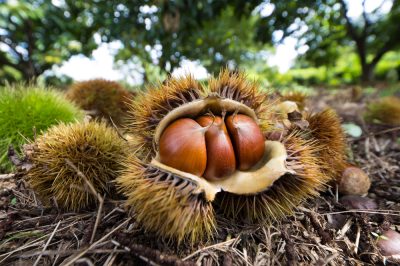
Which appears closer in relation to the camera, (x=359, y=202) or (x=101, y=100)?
(x=359, y=202)

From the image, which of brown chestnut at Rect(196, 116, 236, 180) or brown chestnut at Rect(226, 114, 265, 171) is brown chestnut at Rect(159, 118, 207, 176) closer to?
brown chestnut at Rect(196, 116, 236, 180)

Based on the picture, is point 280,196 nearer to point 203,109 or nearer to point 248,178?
point 248,178

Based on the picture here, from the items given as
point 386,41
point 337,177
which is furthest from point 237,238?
point 386,41

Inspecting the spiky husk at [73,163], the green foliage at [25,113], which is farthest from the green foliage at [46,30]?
the spiky husk at [73,163]

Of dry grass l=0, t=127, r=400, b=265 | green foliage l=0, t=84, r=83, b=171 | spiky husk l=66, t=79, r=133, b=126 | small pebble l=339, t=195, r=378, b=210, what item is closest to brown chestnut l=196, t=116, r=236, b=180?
dry grass l=0, t=127, r=400, b=265

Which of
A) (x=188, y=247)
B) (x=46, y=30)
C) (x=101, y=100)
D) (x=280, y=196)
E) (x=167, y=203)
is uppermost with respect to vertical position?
(x=46, y=30)

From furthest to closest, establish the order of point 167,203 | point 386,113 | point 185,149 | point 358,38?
point 358,38, point 386,113, point 185,149, point 167,203

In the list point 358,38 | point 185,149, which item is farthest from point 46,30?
point 358,38

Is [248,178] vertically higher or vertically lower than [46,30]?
lower

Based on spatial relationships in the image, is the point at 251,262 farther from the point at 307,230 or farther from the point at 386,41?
the point at 386,41
